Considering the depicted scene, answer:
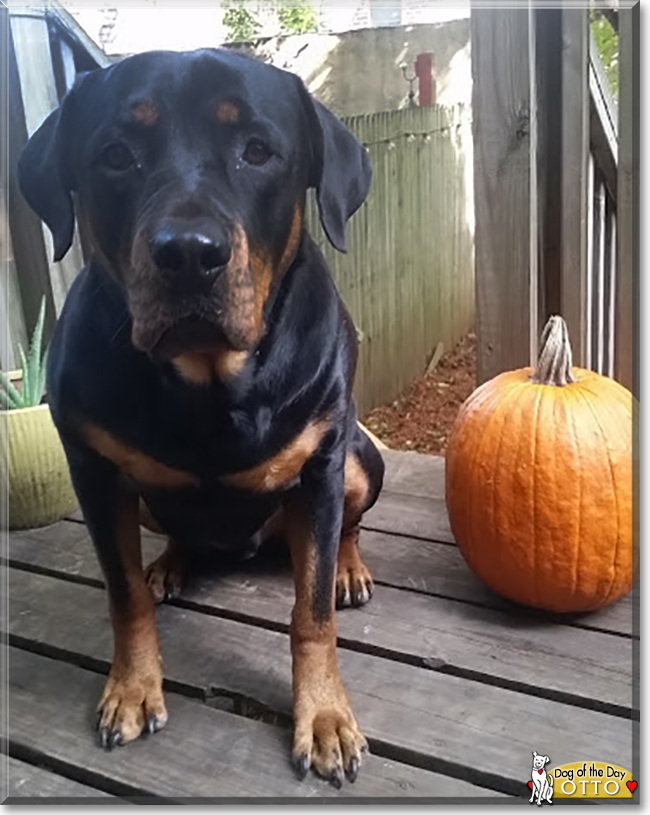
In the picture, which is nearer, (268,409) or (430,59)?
(268,409)

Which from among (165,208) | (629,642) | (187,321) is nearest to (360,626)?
(629,642)

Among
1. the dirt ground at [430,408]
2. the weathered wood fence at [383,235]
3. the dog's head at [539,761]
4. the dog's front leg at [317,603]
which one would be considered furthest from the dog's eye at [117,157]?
the dirt ground at [430,408]

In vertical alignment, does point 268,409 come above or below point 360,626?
above

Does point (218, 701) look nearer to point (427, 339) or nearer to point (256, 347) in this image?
point (256, 347)

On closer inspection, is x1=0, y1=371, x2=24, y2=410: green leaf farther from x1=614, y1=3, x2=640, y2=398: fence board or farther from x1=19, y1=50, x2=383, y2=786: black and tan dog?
x1=614, y1=3, x2=640, y2=398: fence board

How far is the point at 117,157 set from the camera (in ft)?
3.61

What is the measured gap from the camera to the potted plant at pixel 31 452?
6.20 feet

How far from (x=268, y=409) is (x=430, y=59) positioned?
107 centimetres

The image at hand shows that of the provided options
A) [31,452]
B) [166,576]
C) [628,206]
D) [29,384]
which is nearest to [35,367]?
[29,384]

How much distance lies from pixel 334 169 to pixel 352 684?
801 mm

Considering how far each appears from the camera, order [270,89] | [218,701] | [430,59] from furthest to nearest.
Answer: [430,59] < [218,701] < [270,89]

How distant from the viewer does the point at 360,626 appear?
156cm

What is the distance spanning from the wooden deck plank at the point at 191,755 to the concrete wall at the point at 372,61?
116 cm

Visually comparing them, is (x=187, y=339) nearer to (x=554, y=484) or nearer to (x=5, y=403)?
(x=554, y=484)
